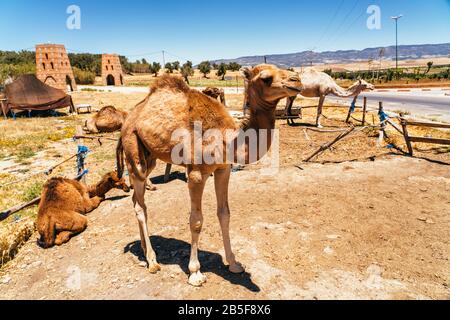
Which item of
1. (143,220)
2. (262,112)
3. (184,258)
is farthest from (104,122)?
(262,112)

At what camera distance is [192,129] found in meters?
3.80

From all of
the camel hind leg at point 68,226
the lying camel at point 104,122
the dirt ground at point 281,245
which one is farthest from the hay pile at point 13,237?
the lying camel at point 104,122

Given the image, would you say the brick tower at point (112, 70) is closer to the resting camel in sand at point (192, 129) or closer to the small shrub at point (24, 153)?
the small shrub at point (24, 153)

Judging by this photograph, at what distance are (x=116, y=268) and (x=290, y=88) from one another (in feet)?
12.3

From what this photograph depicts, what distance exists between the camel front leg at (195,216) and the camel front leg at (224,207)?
21cm

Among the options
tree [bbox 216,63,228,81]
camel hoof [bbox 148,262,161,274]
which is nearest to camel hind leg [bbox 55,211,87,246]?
camel hoof [bbox 148,262,161,274]

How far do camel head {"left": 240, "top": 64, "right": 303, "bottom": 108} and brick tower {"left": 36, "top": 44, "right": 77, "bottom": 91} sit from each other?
36.2m

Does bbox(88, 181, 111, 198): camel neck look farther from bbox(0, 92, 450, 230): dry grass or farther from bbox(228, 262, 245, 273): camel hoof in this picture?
bbox(228, 262, 245, 273): camel hoof

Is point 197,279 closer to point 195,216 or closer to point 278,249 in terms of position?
point 195,216

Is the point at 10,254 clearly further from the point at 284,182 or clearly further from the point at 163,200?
the point at 284,182

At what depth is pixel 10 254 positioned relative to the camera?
5.13 meters

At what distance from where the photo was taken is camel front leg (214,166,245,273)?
4.07 meters

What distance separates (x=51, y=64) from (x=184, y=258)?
1406 inches
